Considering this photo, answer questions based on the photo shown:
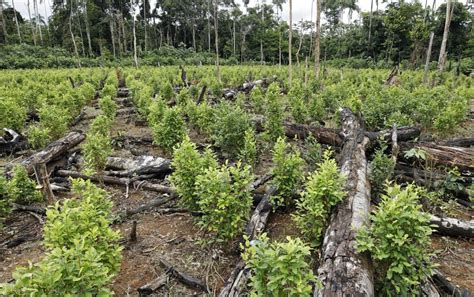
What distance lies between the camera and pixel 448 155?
6141 mm

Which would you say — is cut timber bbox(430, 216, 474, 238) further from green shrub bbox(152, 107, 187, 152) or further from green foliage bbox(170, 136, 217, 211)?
green shrub bbox(152, 107, 187, 152)

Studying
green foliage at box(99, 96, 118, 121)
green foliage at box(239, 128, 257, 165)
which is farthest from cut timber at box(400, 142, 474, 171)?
green foliage at box(99, 96, 118, 121)

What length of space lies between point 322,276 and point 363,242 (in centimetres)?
51

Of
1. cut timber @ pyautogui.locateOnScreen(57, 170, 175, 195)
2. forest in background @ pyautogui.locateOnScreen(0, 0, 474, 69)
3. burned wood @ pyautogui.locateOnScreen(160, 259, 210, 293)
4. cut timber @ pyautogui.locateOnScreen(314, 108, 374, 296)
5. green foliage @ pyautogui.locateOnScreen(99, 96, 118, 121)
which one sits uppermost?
forest in background @ pyautogui.locateOnScreen(0, 0, 474, 69)

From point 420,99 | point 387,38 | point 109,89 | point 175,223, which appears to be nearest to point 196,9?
point 387,38

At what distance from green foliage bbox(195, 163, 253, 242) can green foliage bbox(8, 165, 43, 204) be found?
3.44m

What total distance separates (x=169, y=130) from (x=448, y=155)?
571cm

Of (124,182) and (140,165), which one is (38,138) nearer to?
(140,165)

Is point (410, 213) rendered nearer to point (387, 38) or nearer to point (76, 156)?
point (76, 156)

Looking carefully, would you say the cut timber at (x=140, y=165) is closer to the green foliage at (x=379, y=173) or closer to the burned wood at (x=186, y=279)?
the burned wood at (x=186, y=279)

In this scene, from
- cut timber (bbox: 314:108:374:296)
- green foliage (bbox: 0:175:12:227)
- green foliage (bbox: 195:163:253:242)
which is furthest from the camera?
green foliage (bbox: 0:175:12:227)

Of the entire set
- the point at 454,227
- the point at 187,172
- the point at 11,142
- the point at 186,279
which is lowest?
the point at 186,279

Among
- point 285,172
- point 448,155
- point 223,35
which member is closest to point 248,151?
point 285,172

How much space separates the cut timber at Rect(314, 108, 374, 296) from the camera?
3021 mm
